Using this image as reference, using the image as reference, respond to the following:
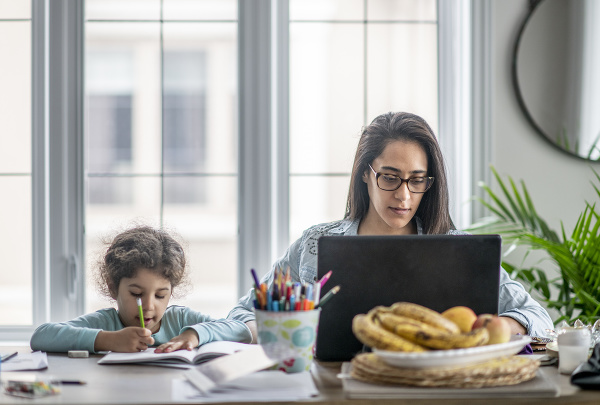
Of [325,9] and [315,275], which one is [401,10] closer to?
[325,9]

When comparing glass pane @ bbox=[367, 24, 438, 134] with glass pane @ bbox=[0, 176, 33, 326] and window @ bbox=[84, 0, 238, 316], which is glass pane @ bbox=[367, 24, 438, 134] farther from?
glass pane @ bbox=[0, 176, 33, 326]

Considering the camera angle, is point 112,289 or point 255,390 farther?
point 112,289

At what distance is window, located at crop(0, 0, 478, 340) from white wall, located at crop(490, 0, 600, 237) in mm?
237

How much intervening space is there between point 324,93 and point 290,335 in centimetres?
167

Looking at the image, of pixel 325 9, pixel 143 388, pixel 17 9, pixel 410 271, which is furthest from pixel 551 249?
pixel 17 9

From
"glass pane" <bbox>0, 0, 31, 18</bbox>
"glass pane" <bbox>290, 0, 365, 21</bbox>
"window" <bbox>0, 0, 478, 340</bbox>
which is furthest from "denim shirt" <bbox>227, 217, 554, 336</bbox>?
"glass pane" <bbox>0, 0, 31, 18</bbox>

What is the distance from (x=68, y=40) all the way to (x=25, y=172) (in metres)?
0.57

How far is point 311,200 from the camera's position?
272 centimetres

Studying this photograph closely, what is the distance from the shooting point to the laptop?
1292 millimetres

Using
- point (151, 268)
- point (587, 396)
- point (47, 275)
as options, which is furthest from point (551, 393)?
point (47, 275)

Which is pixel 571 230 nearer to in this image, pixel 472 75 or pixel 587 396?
pixel 472 75

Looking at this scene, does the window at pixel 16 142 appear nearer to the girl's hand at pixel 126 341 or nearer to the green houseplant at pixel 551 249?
the girl's hand at pixel 126 341

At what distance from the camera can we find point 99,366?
4.32 ft

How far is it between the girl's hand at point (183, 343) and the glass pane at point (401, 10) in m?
1.69
